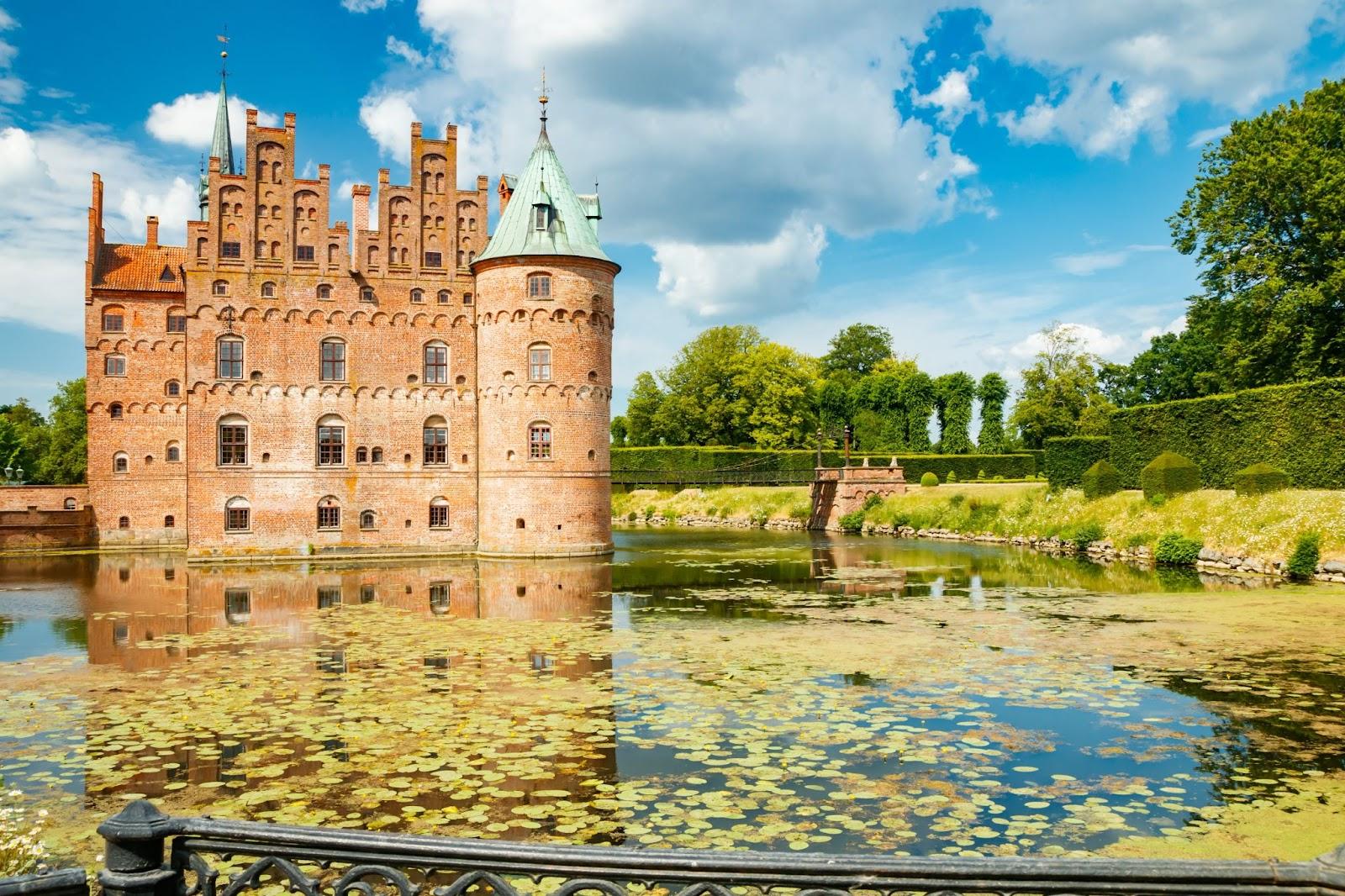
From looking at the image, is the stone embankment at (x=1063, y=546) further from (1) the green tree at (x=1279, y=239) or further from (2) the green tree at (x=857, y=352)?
(2) the green tree at (x=857, y=352)

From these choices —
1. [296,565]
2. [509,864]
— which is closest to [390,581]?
[296,565]

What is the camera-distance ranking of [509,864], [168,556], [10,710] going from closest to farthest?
[509,864] < [10,710] < [168,556]

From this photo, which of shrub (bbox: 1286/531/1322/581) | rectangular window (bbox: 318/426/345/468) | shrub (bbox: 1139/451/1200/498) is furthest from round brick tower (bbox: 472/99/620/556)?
shrub (bbox: 1286/531/1322/581)

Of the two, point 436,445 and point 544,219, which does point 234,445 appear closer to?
point 436,445

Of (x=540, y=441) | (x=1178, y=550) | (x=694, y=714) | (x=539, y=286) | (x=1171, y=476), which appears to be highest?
(x=539, y=286)

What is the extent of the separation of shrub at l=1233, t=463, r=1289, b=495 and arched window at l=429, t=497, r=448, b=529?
904 inches

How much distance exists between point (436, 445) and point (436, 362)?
103 inches

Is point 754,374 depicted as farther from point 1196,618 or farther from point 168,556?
point 1196,618

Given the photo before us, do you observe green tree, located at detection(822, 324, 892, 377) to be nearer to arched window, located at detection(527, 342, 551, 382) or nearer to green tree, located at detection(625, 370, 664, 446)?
green tree, located at detection(625, 370, 664, 446)

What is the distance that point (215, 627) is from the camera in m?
15.6

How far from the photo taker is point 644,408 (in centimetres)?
6669

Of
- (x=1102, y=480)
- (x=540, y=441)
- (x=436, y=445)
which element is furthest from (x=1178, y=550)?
(x=436, y=445)

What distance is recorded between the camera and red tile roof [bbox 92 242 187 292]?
3488 cm

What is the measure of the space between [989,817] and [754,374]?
181 feet
